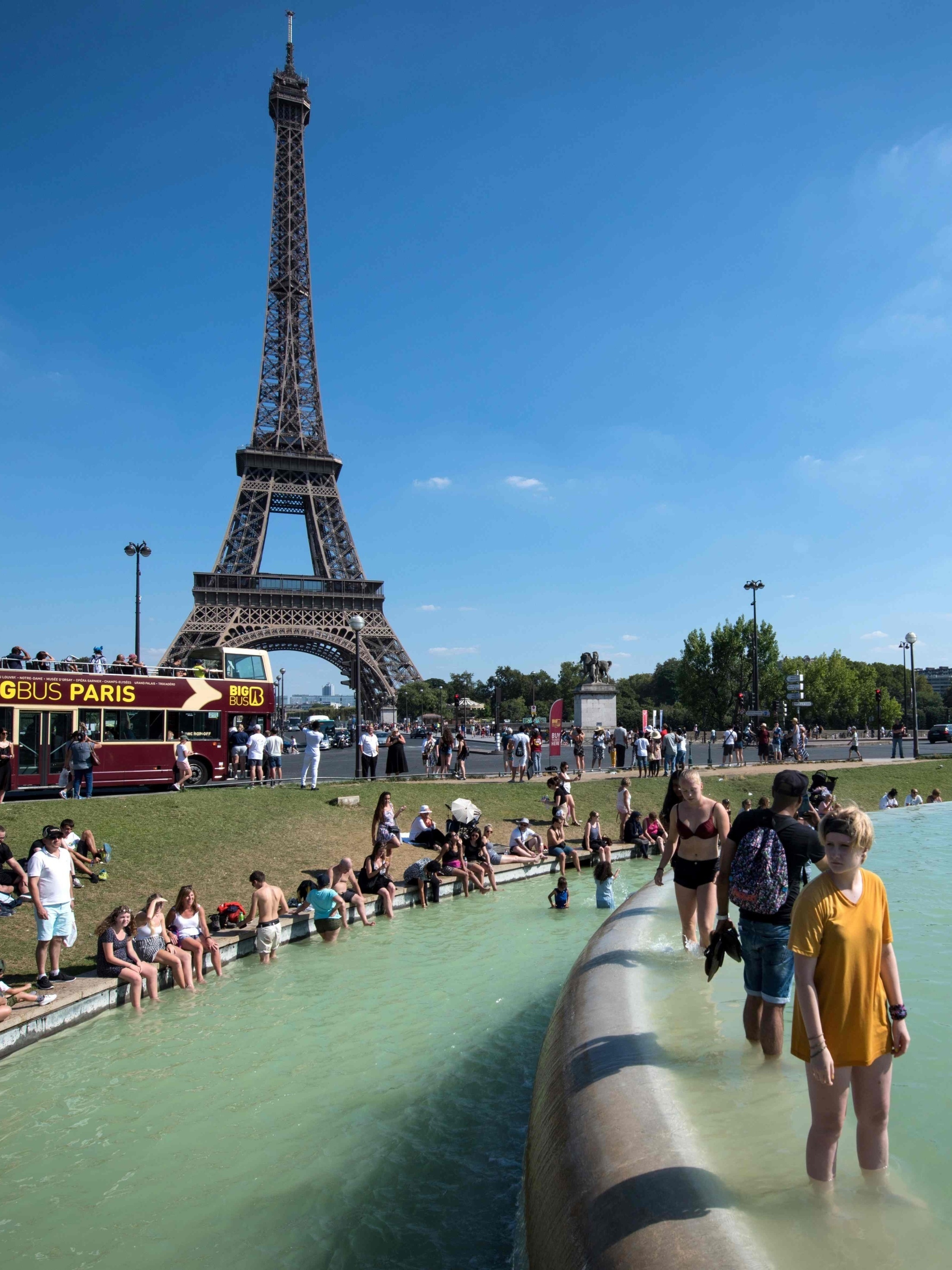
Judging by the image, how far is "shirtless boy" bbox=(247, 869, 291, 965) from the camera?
1120cm

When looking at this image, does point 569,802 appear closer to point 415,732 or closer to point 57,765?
point 57,765

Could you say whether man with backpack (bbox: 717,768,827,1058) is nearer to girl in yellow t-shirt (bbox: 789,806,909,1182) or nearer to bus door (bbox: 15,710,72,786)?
girl in yellow t-shirt (bbox: 789,806,909,1182)

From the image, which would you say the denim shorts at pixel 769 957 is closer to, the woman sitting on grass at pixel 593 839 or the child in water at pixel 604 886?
the child in water at pixel 604 886

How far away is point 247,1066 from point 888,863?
1082 cm

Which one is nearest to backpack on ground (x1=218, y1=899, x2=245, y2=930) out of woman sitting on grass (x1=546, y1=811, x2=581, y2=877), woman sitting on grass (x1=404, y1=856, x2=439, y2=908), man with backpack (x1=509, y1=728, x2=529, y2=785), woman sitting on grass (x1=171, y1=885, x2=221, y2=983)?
woman sitting on grass (x1=171, y1=885, x2=221, y2=983)

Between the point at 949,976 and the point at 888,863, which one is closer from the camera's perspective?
the point at 949,976

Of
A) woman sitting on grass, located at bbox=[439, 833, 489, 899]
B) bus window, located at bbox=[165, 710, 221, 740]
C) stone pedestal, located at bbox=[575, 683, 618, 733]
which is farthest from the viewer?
stone pedestal, located at bbox=[575, 683, 618, 733]

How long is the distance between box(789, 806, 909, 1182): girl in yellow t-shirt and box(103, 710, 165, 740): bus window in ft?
63.5

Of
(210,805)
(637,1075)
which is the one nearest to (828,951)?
(637,1075)

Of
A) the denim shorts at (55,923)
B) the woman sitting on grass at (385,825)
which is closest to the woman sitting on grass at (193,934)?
the denim shorts at (55,923)

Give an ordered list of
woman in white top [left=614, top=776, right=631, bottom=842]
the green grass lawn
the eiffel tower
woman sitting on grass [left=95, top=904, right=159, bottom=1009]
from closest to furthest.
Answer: woman sitting on grass [left=95, top=904, right=159, bottom=1009]
the green grass lawn
woman in white top [left=614, top=776, right=631, bottom=842]
the eiffel tower

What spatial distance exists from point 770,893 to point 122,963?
7.61 m

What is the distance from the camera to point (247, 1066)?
7.60 meters

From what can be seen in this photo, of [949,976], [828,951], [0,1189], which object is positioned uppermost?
[828,951]
